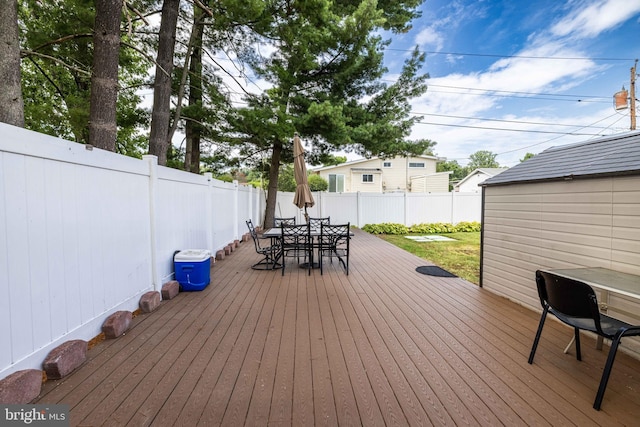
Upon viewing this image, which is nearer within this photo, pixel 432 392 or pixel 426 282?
pixel 432 392

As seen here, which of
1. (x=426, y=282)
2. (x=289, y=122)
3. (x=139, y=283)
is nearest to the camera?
(x=139, y=283)

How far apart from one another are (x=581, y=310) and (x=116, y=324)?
155 inches

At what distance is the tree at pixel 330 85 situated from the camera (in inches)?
299

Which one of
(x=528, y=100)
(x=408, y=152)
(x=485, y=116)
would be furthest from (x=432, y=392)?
(x=528, y=100)

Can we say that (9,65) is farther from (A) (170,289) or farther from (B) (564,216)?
(B) (564,216)

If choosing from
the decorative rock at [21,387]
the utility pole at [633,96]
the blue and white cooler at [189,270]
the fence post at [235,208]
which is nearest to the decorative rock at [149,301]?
the blue and white cooler at [189,270]

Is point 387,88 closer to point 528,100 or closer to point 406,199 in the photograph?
point 406,199

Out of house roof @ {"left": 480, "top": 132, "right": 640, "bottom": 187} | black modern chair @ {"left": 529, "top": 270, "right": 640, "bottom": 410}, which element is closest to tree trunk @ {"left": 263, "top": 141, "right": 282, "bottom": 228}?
house roof @ {"left": 480, "top": 132, "right": 640, "bottom": 187}

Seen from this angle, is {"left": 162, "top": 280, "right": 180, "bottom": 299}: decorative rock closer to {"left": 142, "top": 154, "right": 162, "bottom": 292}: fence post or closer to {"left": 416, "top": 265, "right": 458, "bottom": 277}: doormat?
{"left": 142, "top": 154, "right": 162, "bottom": 292}: fence post

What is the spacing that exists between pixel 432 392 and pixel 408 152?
33.2 feet

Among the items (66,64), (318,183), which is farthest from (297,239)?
(318,183)

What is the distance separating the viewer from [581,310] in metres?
1.88

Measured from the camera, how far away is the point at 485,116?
16.7 m

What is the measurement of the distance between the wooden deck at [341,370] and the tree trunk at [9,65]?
2.53m
